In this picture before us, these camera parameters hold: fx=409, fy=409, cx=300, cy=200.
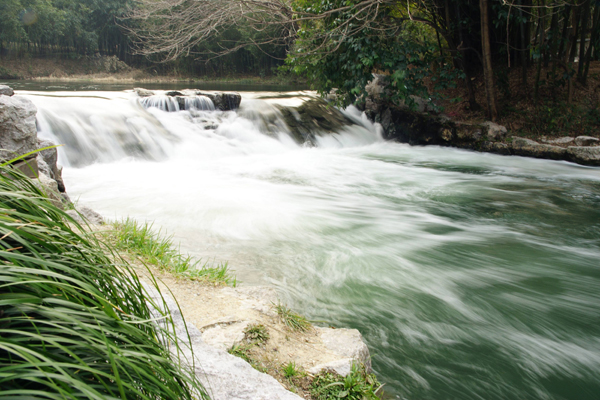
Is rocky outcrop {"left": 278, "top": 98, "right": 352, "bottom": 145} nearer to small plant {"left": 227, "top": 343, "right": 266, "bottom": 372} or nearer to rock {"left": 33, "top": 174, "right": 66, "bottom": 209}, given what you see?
rock {"left": 33, "top": 174, "right": 66, "bottom": 209}

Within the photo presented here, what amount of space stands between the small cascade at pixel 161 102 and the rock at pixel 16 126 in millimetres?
7449

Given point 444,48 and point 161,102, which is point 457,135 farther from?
point 161,102

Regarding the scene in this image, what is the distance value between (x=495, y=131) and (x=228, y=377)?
419 inches

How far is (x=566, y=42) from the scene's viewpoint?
10.7 m

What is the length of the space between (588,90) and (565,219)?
700 centimetres

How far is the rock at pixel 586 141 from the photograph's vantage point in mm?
9305

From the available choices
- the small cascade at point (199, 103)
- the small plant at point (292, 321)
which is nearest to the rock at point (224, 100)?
the small cascade at point (199, 103)

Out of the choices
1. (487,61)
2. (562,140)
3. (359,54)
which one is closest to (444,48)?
(487,61)

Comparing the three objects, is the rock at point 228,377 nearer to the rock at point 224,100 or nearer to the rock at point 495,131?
the rock at point 495,131

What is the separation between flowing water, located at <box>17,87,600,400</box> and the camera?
2.83m

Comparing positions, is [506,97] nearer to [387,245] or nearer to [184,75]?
[387,245]

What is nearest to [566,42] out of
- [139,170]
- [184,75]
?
[139,170]

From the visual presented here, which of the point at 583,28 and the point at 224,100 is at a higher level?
the point at 583,28

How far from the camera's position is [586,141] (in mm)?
9422
